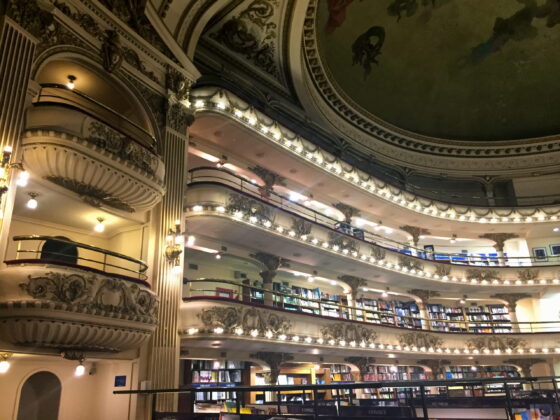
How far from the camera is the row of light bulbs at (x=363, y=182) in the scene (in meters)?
13.9

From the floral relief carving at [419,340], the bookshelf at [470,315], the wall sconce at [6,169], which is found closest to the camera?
the wall sconce at [6,169]

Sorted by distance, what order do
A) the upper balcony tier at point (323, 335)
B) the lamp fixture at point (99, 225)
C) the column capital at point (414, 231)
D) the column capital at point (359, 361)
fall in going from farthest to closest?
the column capital at point (414, 231) < the column capital at point (359, 361) < the upper balcony tier at point (323, 335) < the lamp fixture at point (99, 225)

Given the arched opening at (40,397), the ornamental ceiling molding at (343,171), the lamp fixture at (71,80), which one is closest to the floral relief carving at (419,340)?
the ornamental ceiling molding at (343,171)

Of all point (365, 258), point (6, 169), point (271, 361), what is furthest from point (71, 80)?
point (365, 258)

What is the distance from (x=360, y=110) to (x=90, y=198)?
15882 mm

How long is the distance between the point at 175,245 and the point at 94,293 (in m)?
2.87

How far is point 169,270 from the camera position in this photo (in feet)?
35.4

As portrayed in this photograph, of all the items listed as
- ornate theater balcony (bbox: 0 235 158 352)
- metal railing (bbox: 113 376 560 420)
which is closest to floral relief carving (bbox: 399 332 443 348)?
metal railing (bbox: 113 376 560 420)

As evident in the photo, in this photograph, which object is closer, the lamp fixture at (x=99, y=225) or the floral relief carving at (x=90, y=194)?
the floral relief carving at (x=90, y=194)

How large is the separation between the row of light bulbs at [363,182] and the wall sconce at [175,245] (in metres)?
3.84

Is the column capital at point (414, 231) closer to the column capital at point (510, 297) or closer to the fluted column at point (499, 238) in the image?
the fluted column at point (499, 238)

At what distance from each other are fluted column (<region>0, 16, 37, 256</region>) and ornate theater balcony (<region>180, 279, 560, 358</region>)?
4451 mm

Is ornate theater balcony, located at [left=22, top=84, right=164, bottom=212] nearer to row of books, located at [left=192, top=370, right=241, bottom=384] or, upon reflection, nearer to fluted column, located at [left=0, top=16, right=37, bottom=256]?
fluted column, located at [left=0, top=16, right=37, bottom=256]

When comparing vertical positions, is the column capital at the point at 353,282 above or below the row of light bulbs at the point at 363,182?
below
